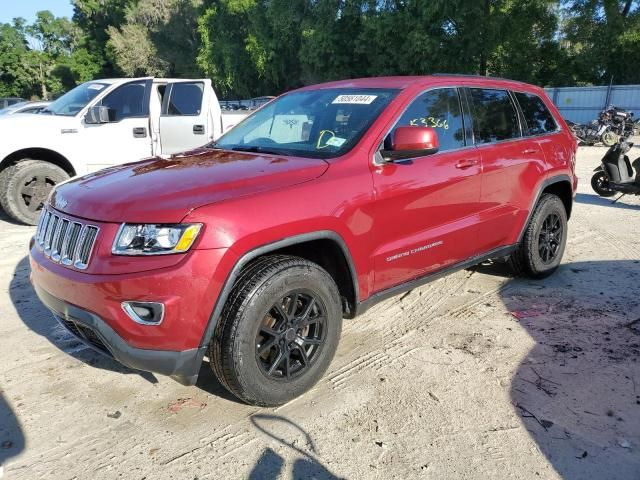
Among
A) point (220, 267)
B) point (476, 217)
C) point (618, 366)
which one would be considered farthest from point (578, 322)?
point (220, 267)

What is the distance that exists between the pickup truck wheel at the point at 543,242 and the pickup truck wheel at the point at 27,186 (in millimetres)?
5694

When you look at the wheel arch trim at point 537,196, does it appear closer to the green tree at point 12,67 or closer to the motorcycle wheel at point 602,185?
the motorcycle wheel at point 602,185

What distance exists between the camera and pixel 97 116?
7062 millimetres

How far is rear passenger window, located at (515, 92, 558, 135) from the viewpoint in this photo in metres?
4.64

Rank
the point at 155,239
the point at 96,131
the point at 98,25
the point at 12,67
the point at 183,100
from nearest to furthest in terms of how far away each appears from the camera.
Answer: the point at 155,239, the point at 96,131, the point at 183,100, the point at 12,67, the point at 98,25

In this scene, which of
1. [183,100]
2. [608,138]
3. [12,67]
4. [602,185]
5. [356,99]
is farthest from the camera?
[12,67]

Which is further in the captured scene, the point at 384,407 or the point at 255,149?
the point at 255,149

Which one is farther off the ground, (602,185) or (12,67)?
(12,67)

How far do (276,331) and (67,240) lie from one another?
47.0 inches

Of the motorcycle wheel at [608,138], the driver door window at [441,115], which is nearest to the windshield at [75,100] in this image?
the driver door window at [441,115]

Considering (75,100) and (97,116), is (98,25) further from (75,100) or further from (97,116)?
(97,116)

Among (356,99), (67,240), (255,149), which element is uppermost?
(356,99)

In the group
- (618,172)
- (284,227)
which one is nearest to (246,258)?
(284,227)

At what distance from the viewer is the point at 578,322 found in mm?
4043
